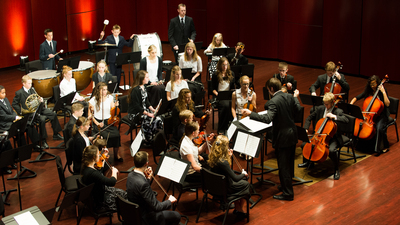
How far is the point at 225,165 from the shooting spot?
15.5 ft

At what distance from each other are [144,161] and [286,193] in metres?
2.09

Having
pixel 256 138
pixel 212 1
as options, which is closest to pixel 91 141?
pixel 256 138

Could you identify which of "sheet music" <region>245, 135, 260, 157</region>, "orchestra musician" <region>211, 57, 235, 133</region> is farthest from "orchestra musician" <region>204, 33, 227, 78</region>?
"sheet music" <region>245, 135, 260, 157</region>

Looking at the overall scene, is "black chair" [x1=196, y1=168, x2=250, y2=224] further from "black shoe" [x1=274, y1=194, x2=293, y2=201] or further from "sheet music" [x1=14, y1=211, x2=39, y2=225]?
"sheet music" [x1=14, y1=211, x2=39, y2=225]

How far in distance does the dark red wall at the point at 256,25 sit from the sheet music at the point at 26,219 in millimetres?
8776

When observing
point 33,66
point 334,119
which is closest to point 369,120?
point 334,119

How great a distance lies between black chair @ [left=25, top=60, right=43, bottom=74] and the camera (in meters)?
8.90

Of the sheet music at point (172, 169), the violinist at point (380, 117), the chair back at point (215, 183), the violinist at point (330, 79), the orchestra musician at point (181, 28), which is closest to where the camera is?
the sheet music at point (172, 169)

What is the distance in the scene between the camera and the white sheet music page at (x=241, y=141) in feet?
16.7

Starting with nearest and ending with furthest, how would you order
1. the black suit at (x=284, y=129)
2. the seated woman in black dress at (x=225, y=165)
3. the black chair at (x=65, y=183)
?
the seated woman in black dress at (x=225, y=165) < the black chair at (x=65, y=183) < the black suit at (x=284, y=129)

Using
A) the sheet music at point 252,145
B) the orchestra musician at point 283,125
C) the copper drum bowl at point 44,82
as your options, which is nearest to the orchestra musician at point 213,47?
the copper drum bowl at point 44,82

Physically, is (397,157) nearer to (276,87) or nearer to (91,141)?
(276,87)

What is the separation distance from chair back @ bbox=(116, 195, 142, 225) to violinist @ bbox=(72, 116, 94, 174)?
1.44 m

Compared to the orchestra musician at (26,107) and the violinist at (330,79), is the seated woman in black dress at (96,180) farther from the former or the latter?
the violinist at (330,79)
